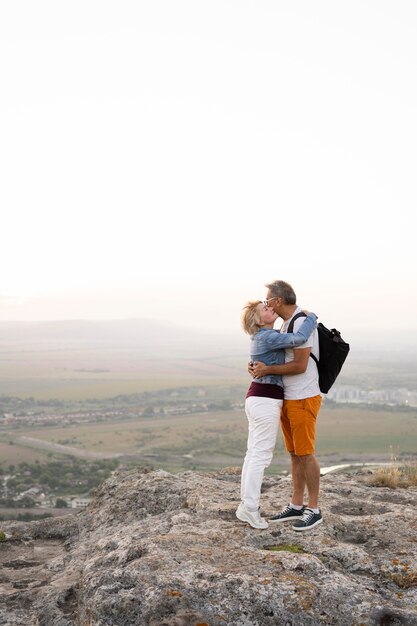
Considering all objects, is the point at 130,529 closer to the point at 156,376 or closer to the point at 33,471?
the point at 33,471

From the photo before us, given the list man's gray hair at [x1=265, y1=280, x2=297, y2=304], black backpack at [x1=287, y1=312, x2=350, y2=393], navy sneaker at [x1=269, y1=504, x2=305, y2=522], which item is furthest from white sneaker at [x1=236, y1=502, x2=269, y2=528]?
man's gray hair at [x1=265, y1=280, x2=297, y2=304]

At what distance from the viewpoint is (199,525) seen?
7.35 m

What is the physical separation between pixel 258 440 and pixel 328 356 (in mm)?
1340

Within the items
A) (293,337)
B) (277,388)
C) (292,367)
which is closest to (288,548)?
(277,388)

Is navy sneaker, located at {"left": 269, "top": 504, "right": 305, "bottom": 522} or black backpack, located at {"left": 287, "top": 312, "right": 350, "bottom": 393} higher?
black backpack, located at {"left": 287, "top": 312, "right": 350, "bottom": 393}

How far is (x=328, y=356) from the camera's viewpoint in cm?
713

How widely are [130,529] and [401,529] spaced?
3552 mm

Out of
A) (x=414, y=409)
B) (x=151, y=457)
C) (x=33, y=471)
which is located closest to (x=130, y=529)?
(x=33, y=471)

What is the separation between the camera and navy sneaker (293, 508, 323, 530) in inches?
278

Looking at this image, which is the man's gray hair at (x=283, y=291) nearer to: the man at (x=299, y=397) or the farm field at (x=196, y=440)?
the man at (x=299, y=397)

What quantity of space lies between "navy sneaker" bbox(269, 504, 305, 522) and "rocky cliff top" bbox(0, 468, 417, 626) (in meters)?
0.16

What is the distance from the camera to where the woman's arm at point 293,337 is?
22.2 ft

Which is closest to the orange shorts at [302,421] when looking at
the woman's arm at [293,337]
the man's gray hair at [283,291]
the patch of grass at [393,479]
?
the woman's arm at [293,337]

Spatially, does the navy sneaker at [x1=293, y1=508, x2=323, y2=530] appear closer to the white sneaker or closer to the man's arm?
the white sneaker
